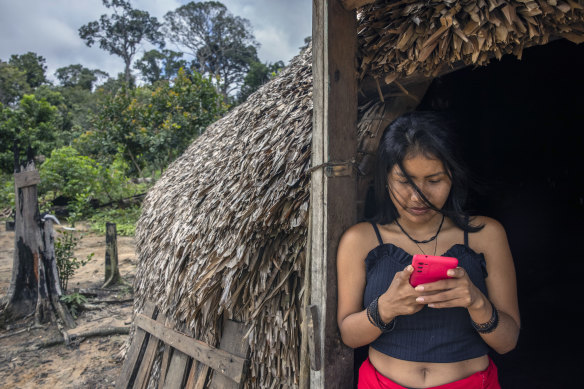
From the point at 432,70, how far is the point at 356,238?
2.54 ft

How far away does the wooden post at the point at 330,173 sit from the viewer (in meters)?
1.44

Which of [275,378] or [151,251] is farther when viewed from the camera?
[151,251]

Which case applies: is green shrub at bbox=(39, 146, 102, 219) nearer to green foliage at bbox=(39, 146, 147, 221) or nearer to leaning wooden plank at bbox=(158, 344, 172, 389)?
green foliage at bbox=(39, 146, 147, 221)

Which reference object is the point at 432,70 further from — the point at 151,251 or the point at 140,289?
the point at 140,289

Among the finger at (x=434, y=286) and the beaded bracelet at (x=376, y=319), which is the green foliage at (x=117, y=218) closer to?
the beaded bracelet at (x=376, y=319)

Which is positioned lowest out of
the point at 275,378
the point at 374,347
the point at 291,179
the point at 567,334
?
the point at 567,334

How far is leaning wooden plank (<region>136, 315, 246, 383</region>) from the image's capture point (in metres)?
2.21

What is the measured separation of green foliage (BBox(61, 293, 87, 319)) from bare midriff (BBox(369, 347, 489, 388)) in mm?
6025

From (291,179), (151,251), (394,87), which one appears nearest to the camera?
(394,87)

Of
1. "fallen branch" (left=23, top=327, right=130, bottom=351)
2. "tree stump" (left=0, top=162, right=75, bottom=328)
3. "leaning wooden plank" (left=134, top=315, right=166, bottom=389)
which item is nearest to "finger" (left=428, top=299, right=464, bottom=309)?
"leaning wooden plank" (left=134, top=315, right=166, bottom=389)

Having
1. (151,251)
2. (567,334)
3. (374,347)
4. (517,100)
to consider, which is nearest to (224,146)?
(151,251)

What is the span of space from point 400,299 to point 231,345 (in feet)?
5.10

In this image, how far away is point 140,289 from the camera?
3889mm

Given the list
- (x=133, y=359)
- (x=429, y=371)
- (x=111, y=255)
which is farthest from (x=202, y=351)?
(x=111, y=255)
